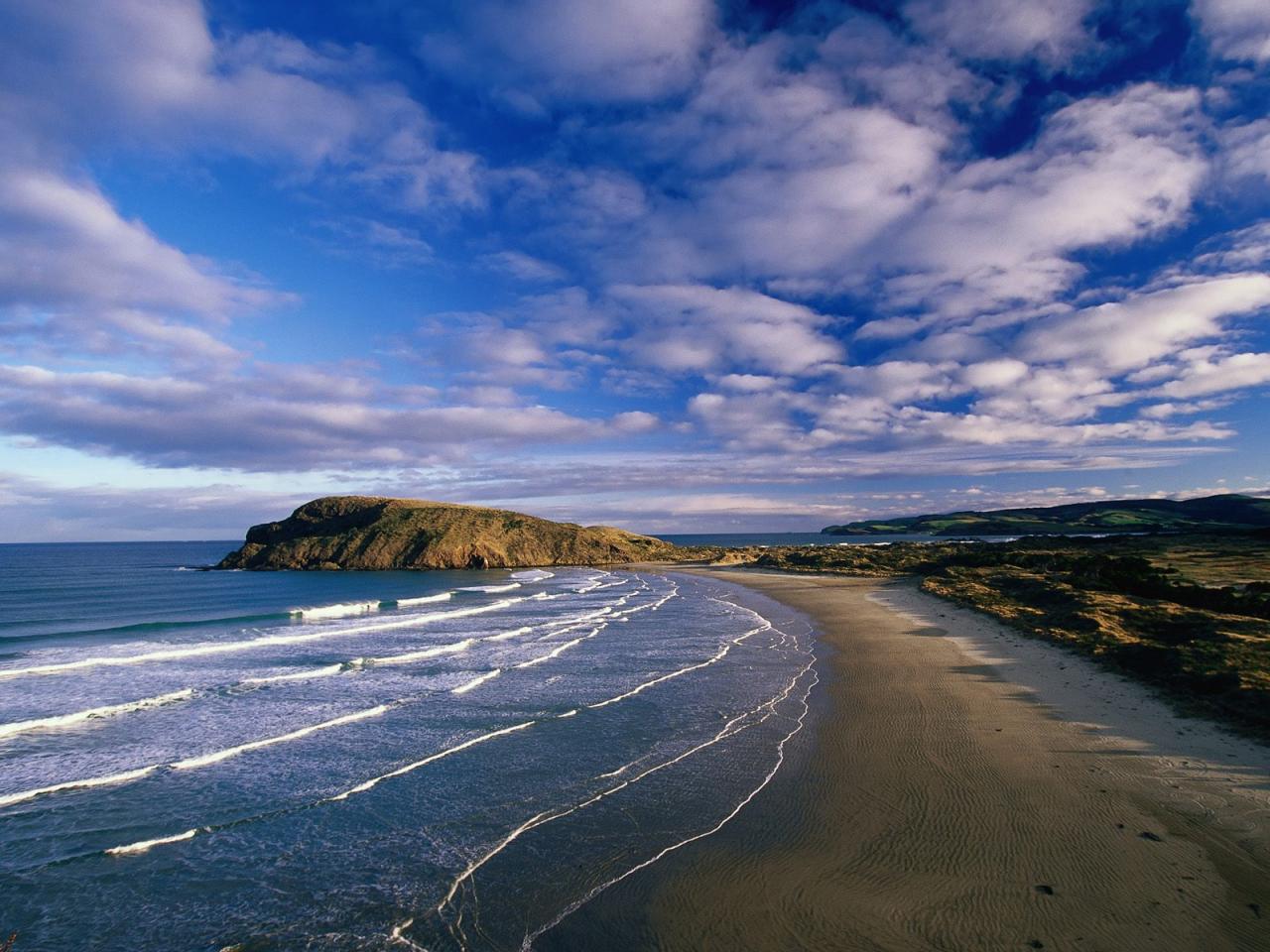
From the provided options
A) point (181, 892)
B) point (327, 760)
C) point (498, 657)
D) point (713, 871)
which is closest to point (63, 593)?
point (498, 657)

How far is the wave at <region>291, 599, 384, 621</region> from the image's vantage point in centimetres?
3581

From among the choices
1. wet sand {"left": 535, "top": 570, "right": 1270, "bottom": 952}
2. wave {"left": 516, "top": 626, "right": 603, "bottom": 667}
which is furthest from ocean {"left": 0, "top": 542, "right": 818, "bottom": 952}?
wet sand {"left": 535, "top": 570, "right": 1270, "bottom": 952}

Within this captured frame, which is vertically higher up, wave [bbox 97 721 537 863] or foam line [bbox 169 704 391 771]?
foam line [bbox 169 704 391 771]

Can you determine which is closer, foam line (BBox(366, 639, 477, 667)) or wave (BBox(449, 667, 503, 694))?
wave (BBox(449, 667, 503, 694))

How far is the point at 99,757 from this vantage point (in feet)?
39.0

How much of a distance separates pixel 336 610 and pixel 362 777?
2998 cm

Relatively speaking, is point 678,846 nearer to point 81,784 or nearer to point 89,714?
point 81,784

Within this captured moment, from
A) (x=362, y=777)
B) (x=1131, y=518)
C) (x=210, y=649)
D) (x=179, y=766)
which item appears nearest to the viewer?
(x=362, y=777)

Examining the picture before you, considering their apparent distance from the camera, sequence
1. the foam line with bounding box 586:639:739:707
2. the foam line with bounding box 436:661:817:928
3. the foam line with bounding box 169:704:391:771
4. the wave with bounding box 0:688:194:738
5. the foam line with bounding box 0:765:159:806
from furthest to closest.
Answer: the foam line with bounding box 586:639:739:707 → the wave with bounding box 0:688:194:738 → the foam line with bounding box 169:704:391:771 → the foam line with bounding box 0:765:159:806 → the foam line with bounding box 436:661:817:928

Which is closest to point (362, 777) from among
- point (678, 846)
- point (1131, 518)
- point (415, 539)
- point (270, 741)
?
point (270, 741)

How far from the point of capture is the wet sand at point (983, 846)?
6.03m

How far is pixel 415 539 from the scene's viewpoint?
272ft

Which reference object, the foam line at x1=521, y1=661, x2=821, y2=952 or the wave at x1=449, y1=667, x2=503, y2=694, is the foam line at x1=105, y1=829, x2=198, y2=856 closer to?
the foam line at x1=521, y1=661, x2=821, y2=952

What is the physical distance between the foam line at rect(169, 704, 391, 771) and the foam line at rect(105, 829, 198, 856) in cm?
308
